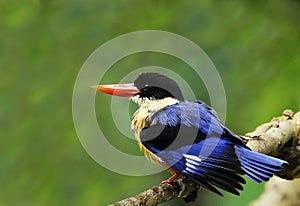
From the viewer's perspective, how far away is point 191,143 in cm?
173

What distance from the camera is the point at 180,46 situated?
2270 mm

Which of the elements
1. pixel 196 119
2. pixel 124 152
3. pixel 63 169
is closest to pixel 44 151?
pixel 63 169

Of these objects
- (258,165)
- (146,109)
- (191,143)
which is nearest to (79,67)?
(146,109)

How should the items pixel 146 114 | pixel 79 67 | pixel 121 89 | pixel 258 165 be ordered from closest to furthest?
pixel 258 165 → pixel 146 114 → pixel 121 89 → pixel 79 67

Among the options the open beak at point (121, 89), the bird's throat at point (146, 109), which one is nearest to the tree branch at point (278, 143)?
the bird's throat at point (146, 109)

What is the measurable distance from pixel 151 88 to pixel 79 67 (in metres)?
0.40

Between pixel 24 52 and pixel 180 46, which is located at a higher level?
pixel 24 52

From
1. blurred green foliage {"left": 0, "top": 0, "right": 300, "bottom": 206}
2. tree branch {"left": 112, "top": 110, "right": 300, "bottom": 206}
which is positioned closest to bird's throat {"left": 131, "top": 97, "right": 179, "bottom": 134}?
tree branch {"left": 112, "top": 110, "right": 300, "bottom": 206}

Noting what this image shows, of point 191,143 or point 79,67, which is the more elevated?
point 79,67

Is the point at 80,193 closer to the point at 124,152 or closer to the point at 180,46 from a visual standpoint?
the point at 124,152

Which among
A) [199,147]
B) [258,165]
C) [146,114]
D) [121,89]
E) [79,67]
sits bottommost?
[258,165]

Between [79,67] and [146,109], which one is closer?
[146,109]

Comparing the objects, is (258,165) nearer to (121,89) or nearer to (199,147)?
(199,147)

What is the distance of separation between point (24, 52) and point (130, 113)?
1.14 feet
